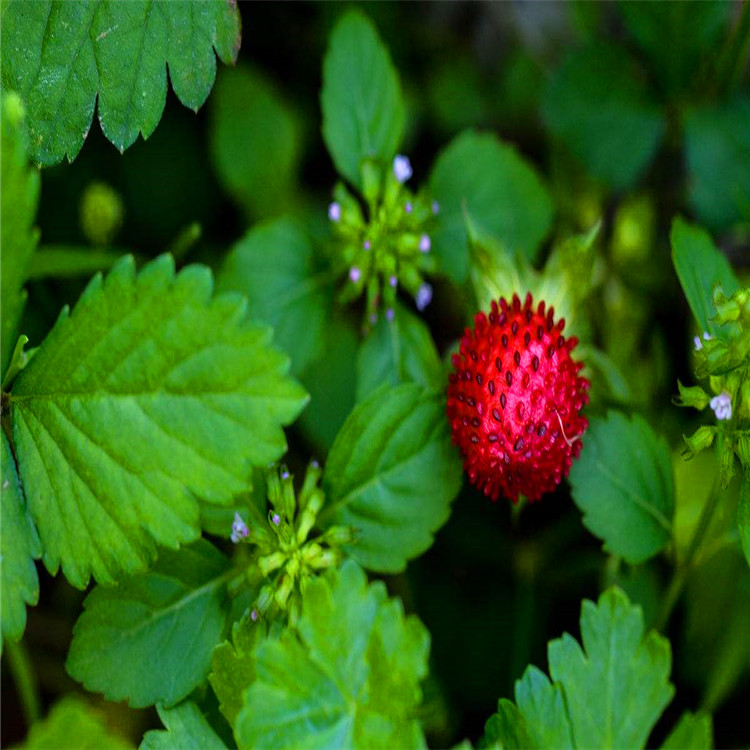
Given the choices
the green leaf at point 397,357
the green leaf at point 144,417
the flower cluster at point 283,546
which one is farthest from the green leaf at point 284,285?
the green leaf at point 144,417

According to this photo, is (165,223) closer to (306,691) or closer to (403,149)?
(403,149)

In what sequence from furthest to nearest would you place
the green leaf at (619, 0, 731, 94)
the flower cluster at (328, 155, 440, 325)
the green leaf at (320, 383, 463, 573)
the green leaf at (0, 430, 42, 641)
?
1. the green leaf at (619, 0, 731, 94)
2. the flower cluster at (328, 155, 440, 325)
3. the green leaf at (320, 383, 463, 573)
4. the green leaf at (0, 430, 42, 641)

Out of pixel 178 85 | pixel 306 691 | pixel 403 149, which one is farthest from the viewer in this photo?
pixel 403 149

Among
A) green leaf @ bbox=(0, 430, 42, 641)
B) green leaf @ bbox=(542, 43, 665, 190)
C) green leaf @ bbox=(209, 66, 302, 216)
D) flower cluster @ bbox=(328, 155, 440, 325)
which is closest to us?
green leaf @ bbox=(0, 430, 42, 641)

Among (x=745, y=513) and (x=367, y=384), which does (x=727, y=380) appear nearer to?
(x=745, y=513)

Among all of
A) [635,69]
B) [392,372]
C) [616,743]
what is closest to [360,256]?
[392,372]

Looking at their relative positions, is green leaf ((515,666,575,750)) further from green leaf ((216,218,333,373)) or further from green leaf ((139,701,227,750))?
green leaf ((216,218,333,373))

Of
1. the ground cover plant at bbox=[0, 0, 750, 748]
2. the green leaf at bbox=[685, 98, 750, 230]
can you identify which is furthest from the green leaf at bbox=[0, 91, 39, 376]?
the green leaf at bbox=[685, 98, 750, 230]
